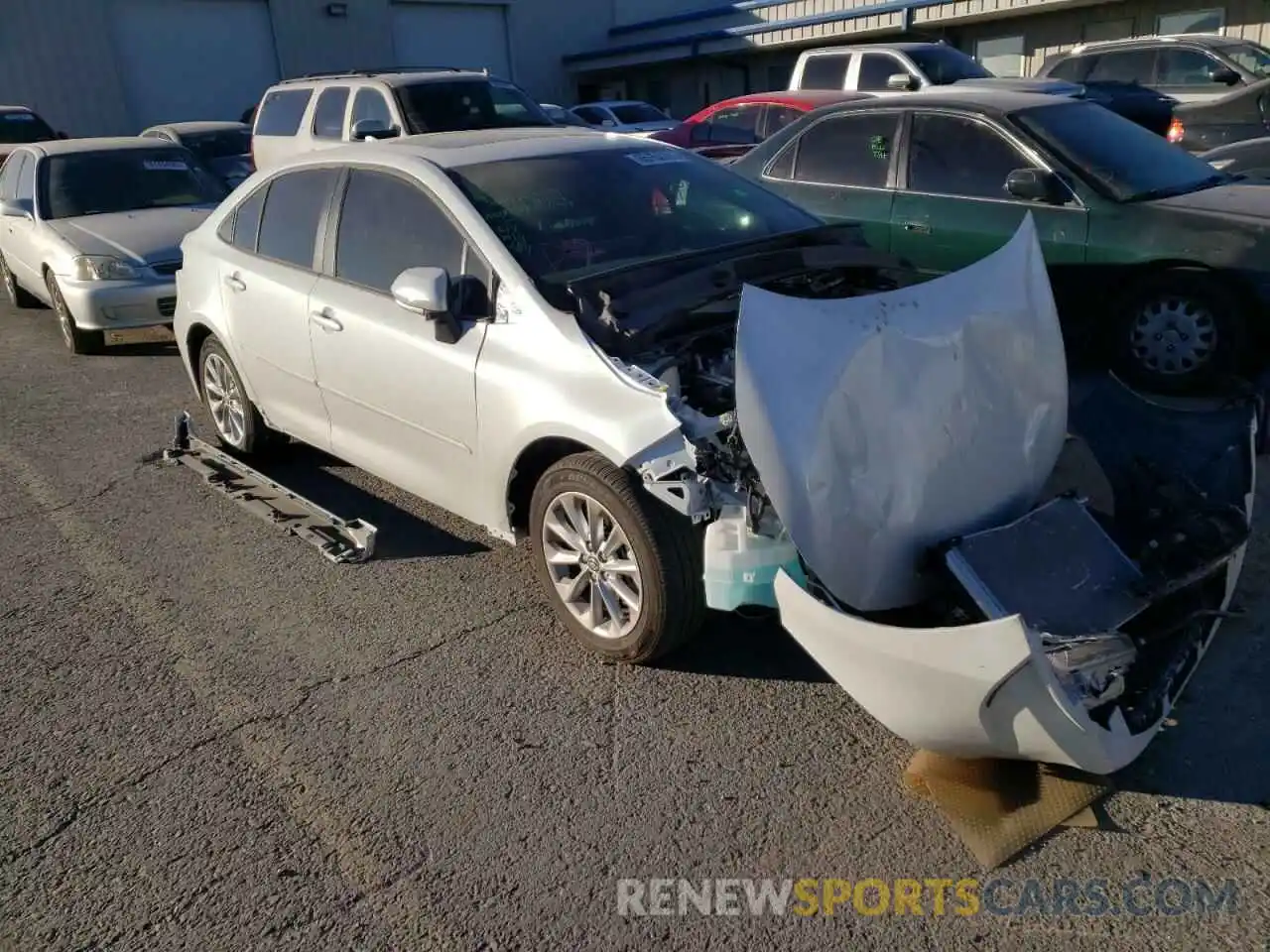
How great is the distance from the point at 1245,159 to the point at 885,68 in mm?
4837

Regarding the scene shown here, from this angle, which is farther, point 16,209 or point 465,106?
point 465,106

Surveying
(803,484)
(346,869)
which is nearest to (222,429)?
(346,869)

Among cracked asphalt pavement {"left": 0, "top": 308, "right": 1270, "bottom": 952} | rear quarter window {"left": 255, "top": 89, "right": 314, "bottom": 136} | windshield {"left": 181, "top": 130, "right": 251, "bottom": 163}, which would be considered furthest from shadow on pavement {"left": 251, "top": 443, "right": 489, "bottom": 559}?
windshield {"left": 181, "top": 130, "right": 251, "bottom": 163}

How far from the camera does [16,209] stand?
9445 millimetres

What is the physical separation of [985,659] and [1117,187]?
461 centimetres

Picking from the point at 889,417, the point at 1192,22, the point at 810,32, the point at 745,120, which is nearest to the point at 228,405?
the point at 889,417

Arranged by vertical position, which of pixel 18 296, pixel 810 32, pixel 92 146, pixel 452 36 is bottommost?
pixel 18 296

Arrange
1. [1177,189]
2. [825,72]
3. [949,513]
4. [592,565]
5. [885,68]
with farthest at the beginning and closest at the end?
[825,72], [885,68], [1177,189], [592,565], [949,513]

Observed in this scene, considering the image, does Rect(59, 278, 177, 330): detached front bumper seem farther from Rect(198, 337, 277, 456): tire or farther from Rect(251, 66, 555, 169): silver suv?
Rect(198, 337, 277, 456): tire

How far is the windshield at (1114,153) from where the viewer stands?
613 centimetres

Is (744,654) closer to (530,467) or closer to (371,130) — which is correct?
(530,467)

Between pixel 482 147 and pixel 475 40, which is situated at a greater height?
pixel 475 40

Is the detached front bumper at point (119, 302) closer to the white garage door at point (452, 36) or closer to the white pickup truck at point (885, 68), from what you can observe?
the white pickup truck at point (885, 68)

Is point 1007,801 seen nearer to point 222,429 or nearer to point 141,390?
point 222,429
